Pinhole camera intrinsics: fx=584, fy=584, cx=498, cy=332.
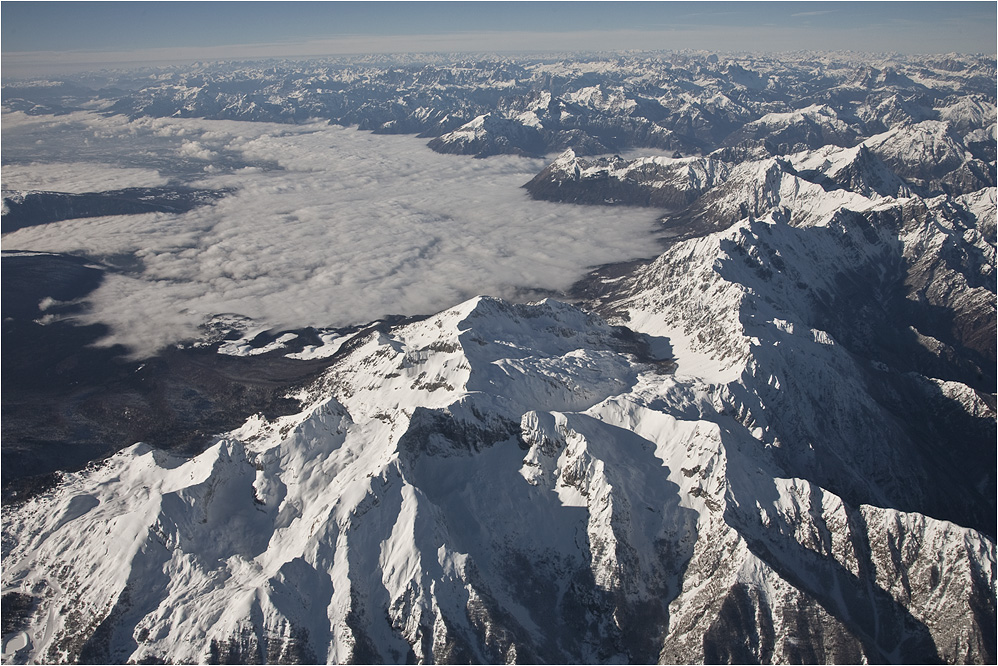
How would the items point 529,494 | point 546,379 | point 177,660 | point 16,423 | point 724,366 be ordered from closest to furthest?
point 177,660 → point 529,494 → point 546,379 → point 724,366 → point 16,423

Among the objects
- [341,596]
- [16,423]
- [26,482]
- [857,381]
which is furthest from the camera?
[16,423]

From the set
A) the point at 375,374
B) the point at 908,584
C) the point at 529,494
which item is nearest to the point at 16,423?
the point at 375,374

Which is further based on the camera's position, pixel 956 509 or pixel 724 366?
pixel 724 366

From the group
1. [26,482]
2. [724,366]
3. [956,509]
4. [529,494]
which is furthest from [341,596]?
[956,509]

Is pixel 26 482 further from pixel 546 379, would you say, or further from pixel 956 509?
pixel 956 509

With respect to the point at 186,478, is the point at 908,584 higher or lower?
lower

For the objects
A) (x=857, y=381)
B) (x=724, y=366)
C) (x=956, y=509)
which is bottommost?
(x=956, y=509)
